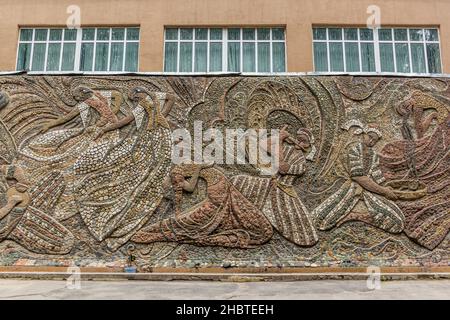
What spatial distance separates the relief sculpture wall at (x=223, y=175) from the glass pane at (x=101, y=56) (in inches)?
85.0

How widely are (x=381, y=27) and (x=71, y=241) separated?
9.13 m

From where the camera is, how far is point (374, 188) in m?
8.29

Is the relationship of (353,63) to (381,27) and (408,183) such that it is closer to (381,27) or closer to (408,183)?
(381,27)

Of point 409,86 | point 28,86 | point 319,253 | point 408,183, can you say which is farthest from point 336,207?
point 28,86

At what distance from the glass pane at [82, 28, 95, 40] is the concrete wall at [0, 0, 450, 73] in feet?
0.58

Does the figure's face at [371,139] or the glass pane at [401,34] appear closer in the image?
the figure's face at [371,139]

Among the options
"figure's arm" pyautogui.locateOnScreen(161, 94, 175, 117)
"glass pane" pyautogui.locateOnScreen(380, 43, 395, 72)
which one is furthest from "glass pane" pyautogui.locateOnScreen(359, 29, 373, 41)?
"figure's arm" pyautogui.locateOnScreen(161, 94, 175, 117)

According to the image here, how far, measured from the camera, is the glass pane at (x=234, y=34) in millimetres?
11070

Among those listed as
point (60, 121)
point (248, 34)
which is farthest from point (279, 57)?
point (60, 121)

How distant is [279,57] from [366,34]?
237 centimetres

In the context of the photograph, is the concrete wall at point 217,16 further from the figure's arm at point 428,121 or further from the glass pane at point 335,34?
the figure's arm at point 428,121

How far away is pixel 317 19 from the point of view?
11.1 m

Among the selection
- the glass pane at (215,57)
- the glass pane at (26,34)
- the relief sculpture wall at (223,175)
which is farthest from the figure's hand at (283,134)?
the glass pane at (26,34)

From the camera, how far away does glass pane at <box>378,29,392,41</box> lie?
434 inches
